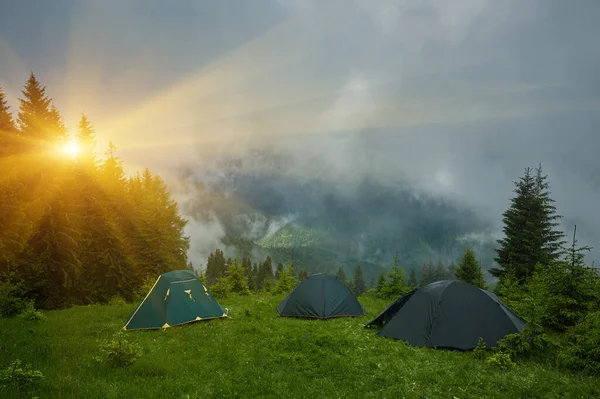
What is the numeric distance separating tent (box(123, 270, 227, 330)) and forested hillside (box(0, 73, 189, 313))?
8.25 m

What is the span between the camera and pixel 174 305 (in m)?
15.9

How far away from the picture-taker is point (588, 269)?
13047 mm

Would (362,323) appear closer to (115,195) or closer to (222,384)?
(222,384)

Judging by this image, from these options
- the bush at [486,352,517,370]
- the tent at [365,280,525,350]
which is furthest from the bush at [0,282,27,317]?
the bush at [486,352,517,370]

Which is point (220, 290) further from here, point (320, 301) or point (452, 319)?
point (452, 319)

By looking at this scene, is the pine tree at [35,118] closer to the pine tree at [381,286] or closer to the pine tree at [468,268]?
the pine tree at [381,286]

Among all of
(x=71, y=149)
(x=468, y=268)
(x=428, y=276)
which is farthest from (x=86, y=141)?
(x=428, y=276)

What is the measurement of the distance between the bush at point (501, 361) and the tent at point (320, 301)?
8483 millimetres

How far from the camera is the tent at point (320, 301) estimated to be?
17.8 metres

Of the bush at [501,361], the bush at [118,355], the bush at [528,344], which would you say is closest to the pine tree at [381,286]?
the bush at [528,344]

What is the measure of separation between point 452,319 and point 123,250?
2868cm

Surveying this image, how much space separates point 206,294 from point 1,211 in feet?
42.6

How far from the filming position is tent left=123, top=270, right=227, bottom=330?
15296mm

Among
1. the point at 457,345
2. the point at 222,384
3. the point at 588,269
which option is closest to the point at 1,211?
the point at 222,384
